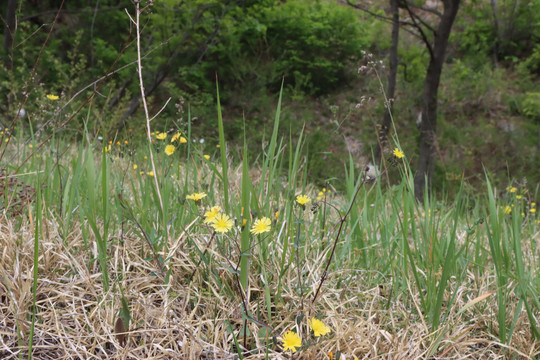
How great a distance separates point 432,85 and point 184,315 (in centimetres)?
499

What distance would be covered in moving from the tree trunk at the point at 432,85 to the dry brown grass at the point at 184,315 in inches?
152

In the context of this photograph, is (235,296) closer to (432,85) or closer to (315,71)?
(432,85)

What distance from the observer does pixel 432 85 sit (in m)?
5.40

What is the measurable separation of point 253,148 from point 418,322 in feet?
21.2

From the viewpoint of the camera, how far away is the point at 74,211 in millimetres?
1703

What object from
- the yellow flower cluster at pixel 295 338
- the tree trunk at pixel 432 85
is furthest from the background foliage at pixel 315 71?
the yellow flower cluster at pixel 295 338

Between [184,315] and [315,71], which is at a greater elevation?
[315,71]

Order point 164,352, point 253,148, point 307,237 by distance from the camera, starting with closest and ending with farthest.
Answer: point 164,352
point 307,237
point 253,148

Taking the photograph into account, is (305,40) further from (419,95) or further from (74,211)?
(74,211)

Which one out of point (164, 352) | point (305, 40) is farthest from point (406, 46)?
point (164, 352)

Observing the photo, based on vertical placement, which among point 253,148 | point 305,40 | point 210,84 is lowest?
point 253,148

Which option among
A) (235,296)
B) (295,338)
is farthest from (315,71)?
(295,338)

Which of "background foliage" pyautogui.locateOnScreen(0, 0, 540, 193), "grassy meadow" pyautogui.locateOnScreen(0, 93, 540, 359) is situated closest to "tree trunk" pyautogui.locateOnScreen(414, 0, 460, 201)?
"background foliage" pyautogui.locateOnScreen(0, 0, 540, 193)

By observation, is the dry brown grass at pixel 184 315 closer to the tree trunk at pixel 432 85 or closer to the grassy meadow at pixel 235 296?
the grassy meadow at pixel 235 296
